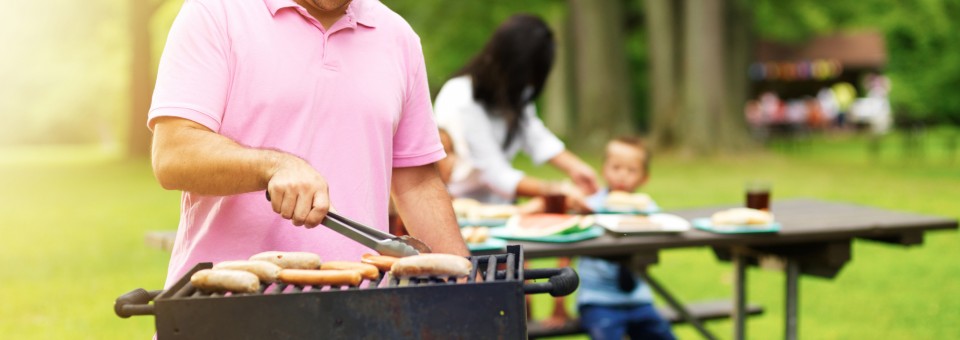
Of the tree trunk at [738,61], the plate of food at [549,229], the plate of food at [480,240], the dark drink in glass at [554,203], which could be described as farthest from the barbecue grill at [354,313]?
the tree trunk at [738,61]

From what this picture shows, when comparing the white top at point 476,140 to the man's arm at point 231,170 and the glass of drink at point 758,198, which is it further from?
the man's arm at point 231,170

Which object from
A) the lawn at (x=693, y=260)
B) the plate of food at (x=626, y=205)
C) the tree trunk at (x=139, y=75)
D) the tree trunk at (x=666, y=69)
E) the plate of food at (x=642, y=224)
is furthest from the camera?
the tree trunk at (x=139, y=75)

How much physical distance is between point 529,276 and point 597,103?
894 inches

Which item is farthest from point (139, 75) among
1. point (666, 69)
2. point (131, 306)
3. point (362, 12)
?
point (131, 306)

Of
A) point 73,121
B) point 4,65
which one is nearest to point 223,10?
point 4,65

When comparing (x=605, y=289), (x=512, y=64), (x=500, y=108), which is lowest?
(x=605, y=289)

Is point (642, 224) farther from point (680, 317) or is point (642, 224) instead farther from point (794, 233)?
point (680, 317)

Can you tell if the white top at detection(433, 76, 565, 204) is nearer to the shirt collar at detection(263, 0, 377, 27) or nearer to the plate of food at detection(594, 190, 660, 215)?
the plate of food at detection(594, 190, 660, 215)

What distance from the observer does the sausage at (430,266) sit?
2262 millimetres

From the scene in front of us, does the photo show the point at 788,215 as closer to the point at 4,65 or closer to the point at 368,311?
the point at 368,311

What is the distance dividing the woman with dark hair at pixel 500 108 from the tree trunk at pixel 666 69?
683 inches

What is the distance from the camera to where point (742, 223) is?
15.6 feet

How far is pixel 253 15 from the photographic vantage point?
2480mm

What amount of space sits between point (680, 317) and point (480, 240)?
2.06 m
